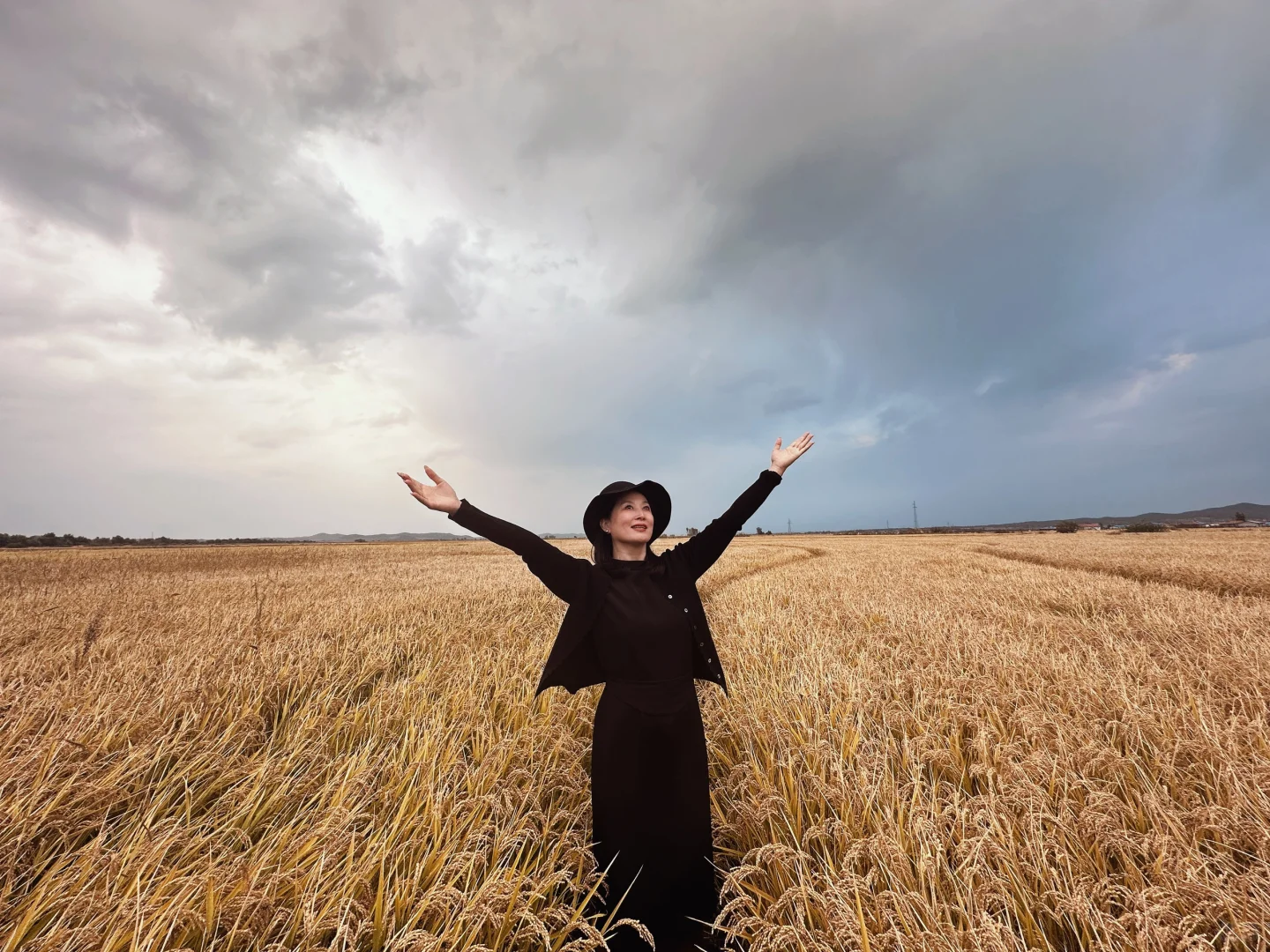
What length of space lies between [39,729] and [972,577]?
18.5m

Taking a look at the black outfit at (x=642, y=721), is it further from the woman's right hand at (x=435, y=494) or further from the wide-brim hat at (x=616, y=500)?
the wide-brim hat at (x=616, y=500)

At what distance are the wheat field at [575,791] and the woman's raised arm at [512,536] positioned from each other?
1.41 meters

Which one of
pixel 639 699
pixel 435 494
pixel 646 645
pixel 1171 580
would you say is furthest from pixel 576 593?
pixel 1171 580

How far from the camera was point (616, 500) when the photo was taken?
360 centimetres

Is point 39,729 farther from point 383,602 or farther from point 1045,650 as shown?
point 1045,650

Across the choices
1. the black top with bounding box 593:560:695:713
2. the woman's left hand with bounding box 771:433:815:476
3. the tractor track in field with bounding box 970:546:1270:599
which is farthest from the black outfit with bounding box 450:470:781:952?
the tractor track in field with bounding box 970:546:1270:599

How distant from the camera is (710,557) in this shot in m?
3.78

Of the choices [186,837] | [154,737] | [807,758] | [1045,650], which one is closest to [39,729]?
[154,737]

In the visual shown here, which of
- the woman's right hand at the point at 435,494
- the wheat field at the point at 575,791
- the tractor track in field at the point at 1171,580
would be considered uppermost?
the woman's right hand at the point at 435,494

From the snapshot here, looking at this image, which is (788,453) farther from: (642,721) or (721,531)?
(642,721)

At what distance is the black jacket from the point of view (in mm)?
3160

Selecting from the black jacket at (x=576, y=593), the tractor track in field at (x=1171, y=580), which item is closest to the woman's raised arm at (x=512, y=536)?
the black jacket at (x=576, y=593)

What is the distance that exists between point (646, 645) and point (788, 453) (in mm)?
2084

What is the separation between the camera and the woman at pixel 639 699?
9.37 feet
